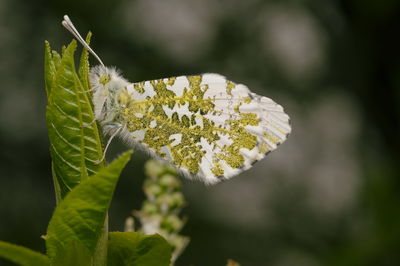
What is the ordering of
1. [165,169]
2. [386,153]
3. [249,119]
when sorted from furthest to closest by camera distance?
[386,153]
[249,119]
[165,169]

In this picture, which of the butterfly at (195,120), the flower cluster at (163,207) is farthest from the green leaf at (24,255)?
the butterfly at (195,120)

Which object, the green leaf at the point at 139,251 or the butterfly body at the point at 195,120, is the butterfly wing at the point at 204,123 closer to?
the butterfly body at the point at 195,120

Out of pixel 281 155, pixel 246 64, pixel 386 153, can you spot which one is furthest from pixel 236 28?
pixel 386 153

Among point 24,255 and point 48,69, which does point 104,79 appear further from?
point 24,255

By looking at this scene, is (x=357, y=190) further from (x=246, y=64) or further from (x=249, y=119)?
(x=249, y=119)

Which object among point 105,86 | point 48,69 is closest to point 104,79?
point 105,86

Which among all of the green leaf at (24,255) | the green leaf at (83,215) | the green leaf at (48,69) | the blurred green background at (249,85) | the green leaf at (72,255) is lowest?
the green leaf at (24,255)
